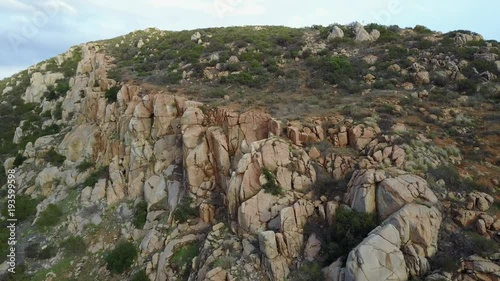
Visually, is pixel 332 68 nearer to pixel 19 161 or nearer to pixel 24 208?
pixel 24 208

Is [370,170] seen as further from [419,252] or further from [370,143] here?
[419,252]

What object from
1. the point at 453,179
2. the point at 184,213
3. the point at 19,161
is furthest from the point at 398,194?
the point at 19,161

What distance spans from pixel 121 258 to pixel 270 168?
31.7ft

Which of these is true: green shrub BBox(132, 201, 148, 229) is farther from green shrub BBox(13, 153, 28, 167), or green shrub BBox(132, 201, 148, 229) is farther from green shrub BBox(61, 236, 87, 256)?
green shrub BBox(13, 153, 28, 167)

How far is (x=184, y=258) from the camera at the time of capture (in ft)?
53.1

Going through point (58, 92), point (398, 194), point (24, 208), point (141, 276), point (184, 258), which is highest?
point (58, 92)

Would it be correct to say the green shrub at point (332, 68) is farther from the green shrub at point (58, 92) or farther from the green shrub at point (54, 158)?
the green shrub at point (58, 92)

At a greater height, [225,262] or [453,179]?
[453,179]

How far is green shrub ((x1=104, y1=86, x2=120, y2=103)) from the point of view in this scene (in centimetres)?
2708

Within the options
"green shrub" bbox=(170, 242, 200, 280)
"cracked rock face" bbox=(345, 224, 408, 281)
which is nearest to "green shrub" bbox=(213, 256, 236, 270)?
"green shrub" bbox=(170, 242, 200, 280)

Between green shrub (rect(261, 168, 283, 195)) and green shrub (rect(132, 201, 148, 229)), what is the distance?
8440 mm

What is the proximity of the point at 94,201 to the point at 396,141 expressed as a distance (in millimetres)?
19145

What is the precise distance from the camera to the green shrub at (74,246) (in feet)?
64.7

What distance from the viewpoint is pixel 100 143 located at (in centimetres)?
2570
